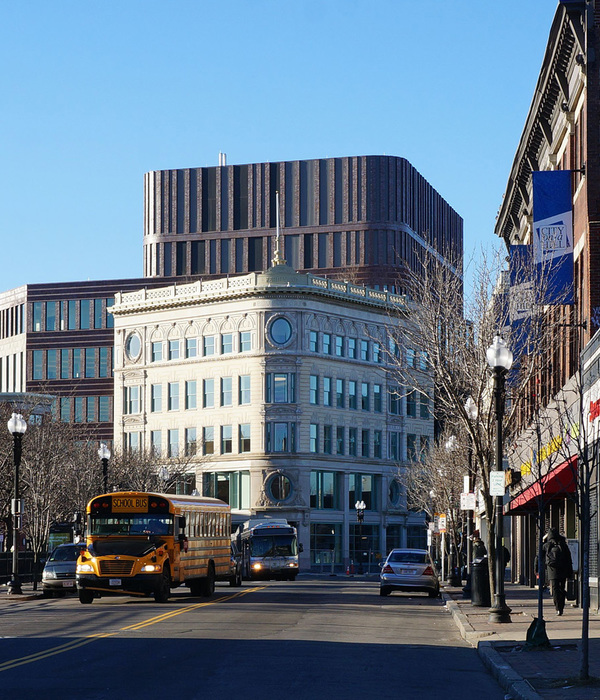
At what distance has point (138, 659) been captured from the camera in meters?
18.4

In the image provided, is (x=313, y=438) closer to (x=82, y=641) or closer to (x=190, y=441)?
(x=190, y=441)

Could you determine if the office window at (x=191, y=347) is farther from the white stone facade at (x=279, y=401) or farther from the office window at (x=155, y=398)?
the office window at (x=155, y=398)

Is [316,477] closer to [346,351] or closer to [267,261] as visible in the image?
[346,351]

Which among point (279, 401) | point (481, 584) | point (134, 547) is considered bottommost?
point (481, 584)

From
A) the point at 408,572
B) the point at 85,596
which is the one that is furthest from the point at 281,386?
the point at 85,596

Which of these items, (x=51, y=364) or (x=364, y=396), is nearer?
(x=364, y=396)

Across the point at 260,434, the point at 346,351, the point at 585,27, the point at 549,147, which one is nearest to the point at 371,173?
the point at 346,351

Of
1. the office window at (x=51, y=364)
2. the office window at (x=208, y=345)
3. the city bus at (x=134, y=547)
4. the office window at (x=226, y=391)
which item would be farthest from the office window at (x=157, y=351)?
the city bus at (x=134, y=547)

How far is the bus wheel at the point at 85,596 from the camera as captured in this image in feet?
112

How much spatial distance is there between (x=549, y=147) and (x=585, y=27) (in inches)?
338

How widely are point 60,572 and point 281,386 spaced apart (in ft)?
174

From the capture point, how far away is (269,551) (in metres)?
62.9

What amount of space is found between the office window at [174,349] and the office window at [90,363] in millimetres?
19606

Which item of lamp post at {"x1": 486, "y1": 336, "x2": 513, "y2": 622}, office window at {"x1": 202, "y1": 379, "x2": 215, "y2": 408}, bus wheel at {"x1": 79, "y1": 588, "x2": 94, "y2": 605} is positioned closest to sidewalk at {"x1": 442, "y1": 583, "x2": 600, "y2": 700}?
lamp post at {"x1": 486, "y1": 336, "x2": 513, "y2": 622}
